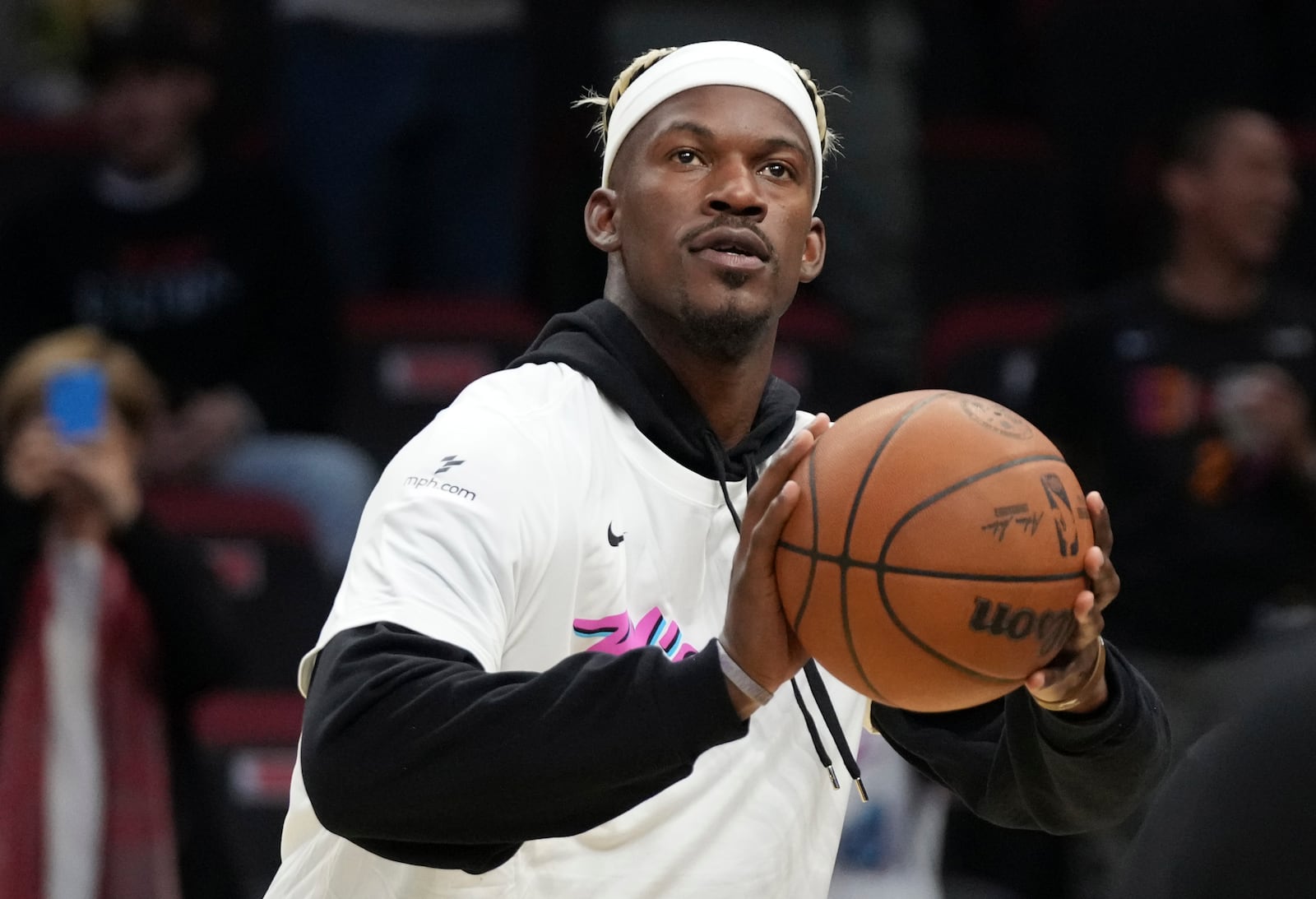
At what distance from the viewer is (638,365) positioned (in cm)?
363

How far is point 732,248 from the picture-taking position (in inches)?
140

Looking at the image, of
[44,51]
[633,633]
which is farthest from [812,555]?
[44,51]

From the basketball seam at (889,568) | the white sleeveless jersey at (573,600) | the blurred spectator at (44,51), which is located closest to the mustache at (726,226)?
the white sleeveless jersey at (573,600)

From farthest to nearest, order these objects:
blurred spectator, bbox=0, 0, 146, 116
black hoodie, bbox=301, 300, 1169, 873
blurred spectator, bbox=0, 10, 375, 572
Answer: blurred spectator, bbox=0, 0, 146, 116, blurred spectator, bbox=0, 10, 375, 572, black hoodie, bbox=301, 300, 1169, 873

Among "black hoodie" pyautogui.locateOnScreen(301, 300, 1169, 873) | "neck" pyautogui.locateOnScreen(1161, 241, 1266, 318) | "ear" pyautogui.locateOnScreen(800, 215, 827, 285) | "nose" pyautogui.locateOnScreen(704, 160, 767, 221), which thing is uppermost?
"nose" pyautogui.locateOnScreen(704, 160, 767, 221)

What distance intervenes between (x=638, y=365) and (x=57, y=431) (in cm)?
280

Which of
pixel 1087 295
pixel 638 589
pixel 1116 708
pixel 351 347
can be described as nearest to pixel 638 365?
pixel 638 589

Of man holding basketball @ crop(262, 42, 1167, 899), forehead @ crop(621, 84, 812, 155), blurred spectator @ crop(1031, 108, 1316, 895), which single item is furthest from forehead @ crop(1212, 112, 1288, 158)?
forehead @ crop(621, 84, 812, 155)

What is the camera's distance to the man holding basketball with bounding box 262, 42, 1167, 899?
2828 mm

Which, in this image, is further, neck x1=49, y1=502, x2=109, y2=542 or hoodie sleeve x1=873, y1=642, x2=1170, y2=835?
neck x1=49, y1=502, x2=109, y2=542

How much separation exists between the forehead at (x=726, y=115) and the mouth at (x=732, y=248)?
0.60 ft

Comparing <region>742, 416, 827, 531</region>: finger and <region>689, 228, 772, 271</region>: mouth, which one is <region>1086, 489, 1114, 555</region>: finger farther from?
<region>689, 228, 772, 271</region>: mouth

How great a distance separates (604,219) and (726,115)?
1.11 feet

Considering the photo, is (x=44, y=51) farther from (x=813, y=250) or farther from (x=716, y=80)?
(x=716, y=80)
